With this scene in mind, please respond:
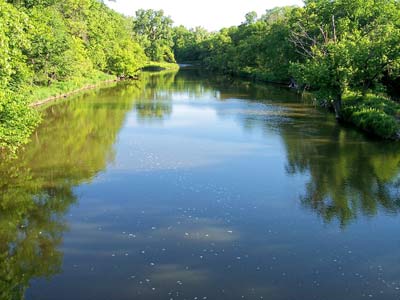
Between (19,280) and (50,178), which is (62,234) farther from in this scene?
(50,178)

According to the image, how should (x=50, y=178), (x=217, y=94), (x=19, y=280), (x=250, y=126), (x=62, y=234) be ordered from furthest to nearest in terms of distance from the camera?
1. (x=217, y=94)
2. (x=250, y=126)
3. (x=50, y=178)
4. (x=62, y=234)
5. (x=19, y=280)

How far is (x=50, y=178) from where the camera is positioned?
2053cm

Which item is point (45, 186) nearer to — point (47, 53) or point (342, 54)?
point (342, 54)

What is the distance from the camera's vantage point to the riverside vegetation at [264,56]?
2084cm

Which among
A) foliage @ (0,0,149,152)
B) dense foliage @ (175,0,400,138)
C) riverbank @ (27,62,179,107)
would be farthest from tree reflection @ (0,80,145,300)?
dense foliage @ (175,0,400,138)

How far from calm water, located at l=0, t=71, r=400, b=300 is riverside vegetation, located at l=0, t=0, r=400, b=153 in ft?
12.5

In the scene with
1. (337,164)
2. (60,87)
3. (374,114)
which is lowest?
(337,164)

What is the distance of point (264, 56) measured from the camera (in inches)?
3287

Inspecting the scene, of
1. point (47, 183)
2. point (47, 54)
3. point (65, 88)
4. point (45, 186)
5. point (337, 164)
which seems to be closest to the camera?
point (45, 186)

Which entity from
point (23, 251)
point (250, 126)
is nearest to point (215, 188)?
point (23, 251)

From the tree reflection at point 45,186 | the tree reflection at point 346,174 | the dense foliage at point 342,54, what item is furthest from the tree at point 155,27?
the tree reflection at point 346,174

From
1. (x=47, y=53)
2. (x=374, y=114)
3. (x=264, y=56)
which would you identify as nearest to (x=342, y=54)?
(x=374, y=114)

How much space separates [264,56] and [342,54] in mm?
50916

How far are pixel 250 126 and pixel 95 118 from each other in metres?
13.0
